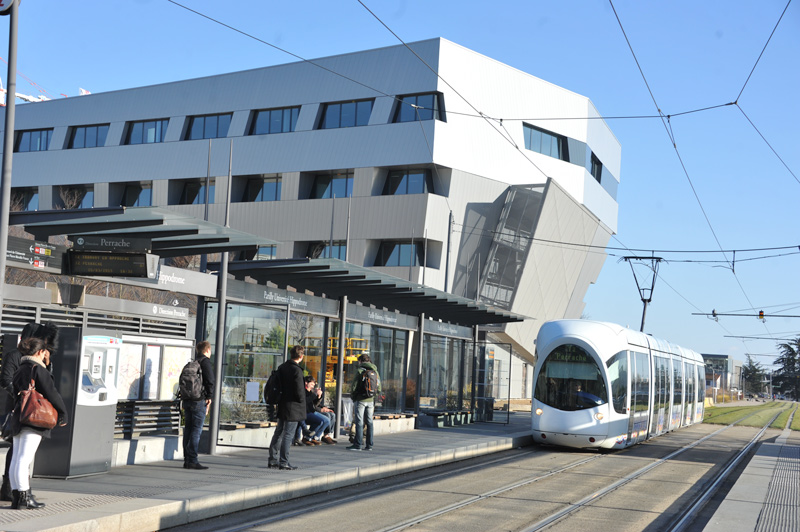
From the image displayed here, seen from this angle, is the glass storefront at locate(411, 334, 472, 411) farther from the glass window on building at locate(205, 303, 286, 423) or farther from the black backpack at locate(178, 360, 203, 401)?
the black backpack at locate(178, 360, 203, 401)

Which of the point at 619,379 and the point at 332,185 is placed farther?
the point at 332,185

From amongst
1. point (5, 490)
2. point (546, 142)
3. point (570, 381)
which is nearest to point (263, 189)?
point (546, 142)

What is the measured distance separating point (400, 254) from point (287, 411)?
31.3m

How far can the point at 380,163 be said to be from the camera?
1672 inches

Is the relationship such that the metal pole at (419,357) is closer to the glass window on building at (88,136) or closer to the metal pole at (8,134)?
the metal pole at (8,134)

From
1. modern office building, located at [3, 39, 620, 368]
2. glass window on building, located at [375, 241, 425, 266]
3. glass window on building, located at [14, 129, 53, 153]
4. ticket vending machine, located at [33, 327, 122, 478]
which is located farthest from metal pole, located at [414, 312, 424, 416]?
glass window on building, located at [14, 129, 53, 153]

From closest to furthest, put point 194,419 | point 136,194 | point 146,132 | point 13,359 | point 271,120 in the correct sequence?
point 13,359 < point 194,419 < point 271,120 < point 146,132 < point 136,194

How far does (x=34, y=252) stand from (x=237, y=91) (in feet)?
124

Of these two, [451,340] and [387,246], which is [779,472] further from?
[387,246]

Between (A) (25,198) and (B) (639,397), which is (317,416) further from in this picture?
(A) (25,198)

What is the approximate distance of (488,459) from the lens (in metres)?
17.6

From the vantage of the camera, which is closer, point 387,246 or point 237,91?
point 387,246

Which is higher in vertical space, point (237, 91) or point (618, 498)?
point (237, 91)

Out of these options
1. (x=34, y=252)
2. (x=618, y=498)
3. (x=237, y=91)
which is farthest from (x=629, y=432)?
(x=237, y=91)
